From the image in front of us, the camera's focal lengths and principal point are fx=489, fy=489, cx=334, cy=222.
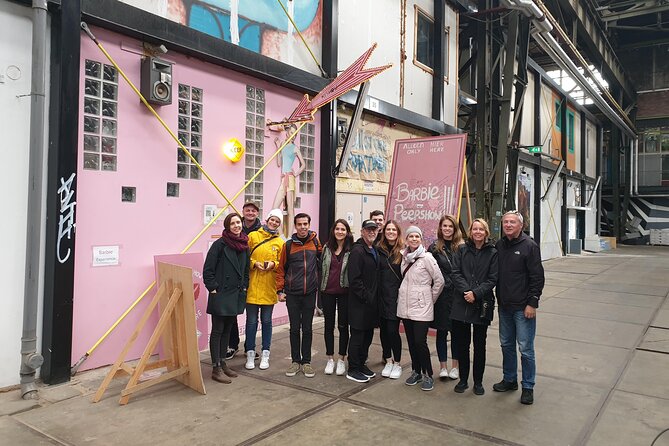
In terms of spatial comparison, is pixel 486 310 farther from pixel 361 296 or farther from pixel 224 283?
pixel 224 283

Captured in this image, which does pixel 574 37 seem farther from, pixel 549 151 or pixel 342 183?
pixel 342 183

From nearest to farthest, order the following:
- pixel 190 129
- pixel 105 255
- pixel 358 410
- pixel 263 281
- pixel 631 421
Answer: pixel 631 421
pixel 358 410
pixel 105 255
pixel 263 281
pixel 190 129

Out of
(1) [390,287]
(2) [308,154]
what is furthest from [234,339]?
(2) [308,154]

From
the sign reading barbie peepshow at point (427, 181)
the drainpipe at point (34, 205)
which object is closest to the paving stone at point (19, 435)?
the drainpipe at point (34, 205)

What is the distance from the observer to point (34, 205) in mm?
4426

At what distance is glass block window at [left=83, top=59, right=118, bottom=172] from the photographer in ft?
16.6

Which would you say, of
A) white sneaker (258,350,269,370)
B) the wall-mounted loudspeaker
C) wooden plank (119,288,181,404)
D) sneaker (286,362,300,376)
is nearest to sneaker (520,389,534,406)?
sneaker (286,362,300,376)

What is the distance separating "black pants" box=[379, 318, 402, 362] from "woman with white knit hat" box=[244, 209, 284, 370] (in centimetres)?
124

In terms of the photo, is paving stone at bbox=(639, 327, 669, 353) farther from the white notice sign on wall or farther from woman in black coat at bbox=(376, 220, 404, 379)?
the white notice sign on wall

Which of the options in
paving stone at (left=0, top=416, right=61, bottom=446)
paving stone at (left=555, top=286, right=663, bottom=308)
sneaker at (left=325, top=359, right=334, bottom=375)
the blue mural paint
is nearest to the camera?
paving stone at (left=0, top=416, right=61, bottom=446)

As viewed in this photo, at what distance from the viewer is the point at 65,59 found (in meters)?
4.68

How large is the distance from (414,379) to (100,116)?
14.0ft

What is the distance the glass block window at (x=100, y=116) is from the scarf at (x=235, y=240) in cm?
149

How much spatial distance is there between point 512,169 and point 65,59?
1261 cm
